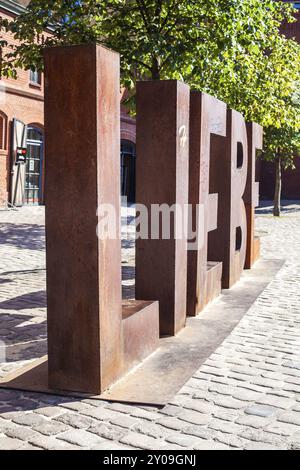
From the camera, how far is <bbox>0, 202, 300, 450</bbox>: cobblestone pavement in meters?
3.05

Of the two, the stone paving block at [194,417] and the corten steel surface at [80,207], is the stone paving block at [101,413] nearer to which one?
the corten steel surface at [80,207]

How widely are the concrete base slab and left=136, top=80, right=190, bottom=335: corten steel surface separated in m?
0.28

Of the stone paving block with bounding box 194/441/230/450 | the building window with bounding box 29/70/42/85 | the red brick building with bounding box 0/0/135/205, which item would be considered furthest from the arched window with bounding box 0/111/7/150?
the stone paving block with bounding box 194/441/230/450

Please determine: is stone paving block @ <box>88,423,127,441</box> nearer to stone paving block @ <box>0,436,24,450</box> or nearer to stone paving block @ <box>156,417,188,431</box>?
stone paving block @ <box>156,417,188,431</box>

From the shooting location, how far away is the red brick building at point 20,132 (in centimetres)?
1930

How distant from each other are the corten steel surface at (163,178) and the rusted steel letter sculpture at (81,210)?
1.06 m

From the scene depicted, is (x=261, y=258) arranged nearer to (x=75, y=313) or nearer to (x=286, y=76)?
(x=286, y=76)

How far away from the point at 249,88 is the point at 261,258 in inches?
111

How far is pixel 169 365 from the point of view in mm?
4211

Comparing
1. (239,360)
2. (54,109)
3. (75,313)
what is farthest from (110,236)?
(239,360)

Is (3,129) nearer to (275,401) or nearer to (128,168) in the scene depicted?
(128,168)

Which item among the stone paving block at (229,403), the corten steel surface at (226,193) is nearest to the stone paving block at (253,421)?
the stone paving block at (229,403)

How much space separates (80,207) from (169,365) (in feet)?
4.51

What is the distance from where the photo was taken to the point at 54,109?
3.57 m
